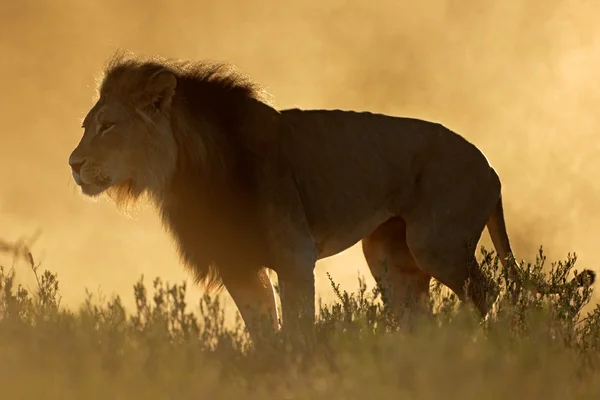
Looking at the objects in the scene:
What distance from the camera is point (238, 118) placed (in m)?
7.86

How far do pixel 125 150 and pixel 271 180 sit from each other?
1.06m

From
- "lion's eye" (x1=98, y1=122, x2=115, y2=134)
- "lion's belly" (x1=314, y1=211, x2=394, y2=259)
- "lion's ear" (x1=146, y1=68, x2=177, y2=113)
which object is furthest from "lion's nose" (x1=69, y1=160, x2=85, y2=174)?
"lion's belly" (x1=314, y1=211, x2=394, y2=259)

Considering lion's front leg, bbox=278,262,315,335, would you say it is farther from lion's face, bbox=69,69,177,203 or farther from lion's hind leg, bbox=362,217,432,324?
lion's hind leg, bbox=362,217,432,324

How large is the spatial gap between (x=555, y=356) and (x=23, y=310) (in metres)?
3.57

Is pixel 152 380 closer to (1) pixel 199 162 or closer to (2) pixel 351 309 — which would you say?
(2) pixel 351 309

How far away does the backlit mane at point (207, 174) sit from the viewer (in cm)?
755

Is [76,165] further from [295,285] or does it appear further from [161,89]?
[295,285]

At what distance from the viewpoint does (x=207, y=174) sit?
766 cm

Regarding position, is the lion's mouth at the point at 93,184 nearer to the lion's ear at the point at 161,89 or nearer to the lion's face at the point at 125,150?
the lion's face at the point at 125,150

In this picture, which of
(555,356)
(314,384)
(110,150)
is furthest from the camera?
(110,150)

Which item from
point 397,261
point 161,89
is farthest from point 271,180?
point 397,261

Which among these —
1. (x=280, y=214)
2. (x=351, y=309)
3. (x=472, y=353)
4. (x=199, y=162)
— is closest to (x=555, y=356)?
(x=472, y=353)

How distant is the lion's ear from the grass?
179 cm

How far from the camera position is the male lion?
7477 millimetres
